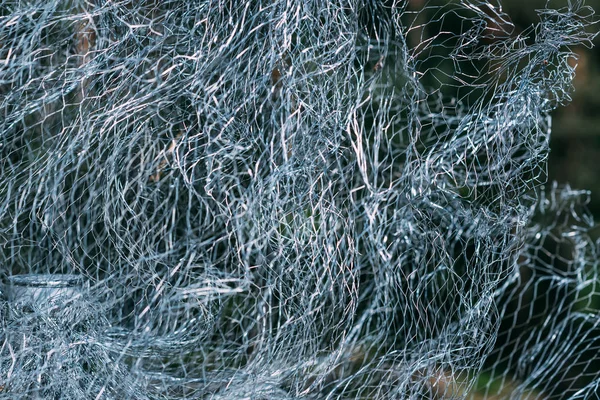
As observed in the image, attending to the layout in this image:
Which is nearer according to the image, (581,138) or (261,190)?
(261,190)

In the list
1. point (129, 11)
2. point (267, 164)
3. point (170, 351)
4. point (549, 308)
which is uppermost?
point (129, 11)

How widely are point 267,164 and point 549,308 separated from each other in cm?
52

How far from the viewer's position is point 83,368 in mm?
618

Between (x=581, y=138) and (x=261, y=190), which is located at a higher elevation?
(x=261, y=190)

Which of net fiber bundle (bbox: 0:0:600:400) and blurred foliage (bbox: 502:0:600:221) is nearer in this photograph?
net fiber bundle (bbox: 0:0:600:400)

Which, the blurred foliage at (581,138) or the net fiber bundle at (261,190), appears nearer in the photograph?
the net fiber bundle at (261,190)

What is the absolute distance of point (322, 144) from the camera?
2.20 ft

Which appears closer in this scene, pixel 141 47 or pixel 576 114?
pixel 141 47

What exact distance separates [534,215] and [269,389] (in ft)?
2.16

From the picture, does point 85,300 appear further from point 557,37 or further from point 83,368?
point 557,37

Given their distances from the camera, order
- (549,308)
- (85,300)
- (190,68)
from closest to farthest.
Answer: (85,300) < (190,68) < (549,308)

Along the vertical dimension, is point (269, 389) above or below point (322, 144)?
below

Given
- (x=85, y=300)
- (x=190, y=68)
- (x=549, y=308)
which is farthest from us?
(x=549, y=308)

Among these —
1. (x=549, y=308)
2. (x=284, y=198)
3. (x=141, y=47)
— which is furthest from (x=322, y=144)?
(x=549, y=308)
